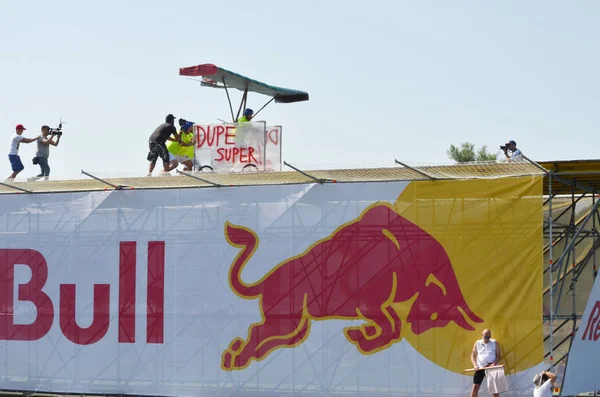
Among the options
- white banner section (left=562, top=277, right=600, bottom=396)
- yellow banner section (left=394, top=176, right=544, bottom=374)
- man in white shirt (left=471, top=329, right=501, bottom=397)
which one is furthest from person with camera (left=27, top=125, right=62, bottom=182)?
white banner section (left=562, top=277, right=600, bottom=396)

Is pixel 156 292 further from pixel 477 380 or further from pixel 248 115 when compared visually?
pixel 477 380

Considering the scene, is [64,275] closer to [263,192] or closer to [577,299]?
[263,192]

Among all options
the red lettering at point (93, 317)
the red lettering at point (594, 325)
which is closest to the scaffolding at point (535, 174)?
the red lettering at point (594, 325)

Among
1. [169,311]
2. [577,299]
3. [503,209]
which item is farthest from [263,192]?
[577,299]

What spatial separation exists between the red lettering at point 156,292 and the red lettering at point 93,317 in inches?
36.1

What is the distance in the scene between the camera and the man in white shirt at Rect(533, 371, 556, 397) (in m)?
15.6

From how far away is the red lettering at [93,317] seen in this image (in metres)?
20.2

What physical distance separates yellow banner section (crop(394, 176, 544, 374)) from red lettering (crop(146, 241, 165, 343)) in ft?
15.1

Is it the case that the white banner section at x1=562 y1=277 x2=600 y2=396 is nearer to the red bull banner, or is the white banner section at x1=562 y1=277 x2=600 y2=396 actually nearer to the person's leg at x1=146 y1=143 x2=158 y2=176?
the red bull banner

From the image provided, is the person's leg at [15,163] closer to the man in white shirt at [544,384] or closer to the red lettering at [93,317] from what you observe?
the red lettering at [93,317]

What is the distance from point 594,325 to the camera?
18.1 m

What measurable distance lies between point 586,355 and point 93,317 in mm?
9054

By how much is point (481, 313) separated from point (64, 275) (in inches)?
322

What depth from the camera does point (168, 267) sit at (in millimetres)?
19828
